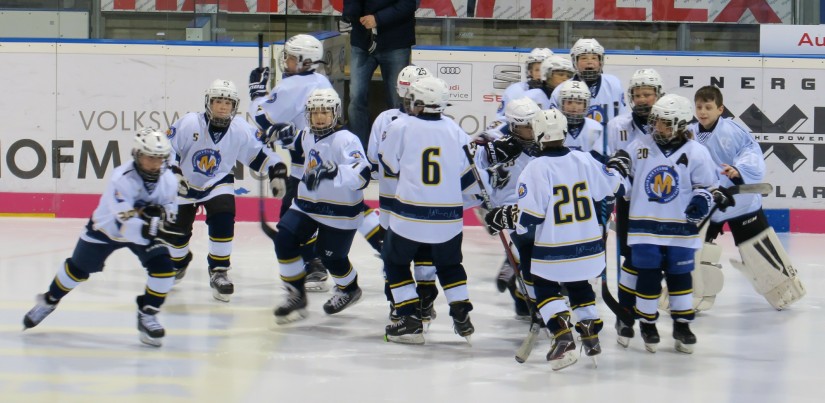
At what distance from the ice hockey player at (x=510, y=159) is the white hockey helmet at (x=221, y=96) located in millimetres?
Answer: 1348

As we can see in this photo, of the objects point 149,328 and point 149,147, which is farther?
point 149,328

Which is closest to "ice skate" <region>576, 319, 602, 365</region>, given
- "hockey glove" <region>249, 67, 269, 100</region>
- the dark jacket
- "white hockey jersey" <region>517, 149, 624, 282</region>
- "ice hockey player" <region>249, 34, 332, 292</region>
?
"white hockey jersey" <region>517, 149, 624, 282</region>

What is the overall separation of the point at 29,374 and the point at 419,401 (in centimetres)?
143

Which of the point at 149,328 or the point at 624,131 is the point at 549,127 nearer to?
the point at 624,131

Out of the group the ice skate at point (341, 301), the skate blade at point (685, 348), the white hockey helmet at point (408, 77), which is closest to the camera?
the skate blade at point (685, 348)

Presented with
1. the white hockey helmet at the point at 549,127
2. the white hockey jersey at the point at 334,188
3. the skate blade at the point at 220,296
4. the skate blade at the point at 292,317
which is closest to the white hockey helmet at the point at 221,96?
the white hockey jersey at the point at 334,188

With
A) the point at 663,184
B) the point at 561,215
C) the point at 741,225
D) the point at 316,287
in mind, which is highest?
the point at 663,184

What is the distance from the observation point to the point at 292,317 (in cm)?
555

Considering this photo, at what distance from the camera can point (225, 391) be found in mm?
4254

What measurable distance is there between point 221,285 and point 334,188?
933 mm

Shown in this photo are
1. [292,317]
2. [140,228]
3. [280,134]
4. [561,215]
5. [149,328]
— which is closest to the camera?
[561,215]

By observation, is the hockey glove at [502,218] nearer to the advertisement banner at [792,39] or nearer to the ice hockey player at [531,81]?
the ice hockey player at [531,81]

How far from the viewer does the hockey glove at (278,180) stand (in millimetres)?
5805

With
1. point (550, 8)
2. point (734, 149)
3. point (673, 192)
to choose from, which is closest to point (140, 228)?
point (673, 192)
